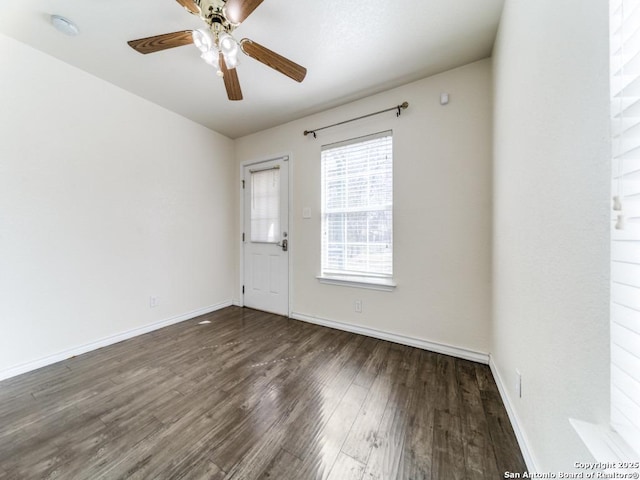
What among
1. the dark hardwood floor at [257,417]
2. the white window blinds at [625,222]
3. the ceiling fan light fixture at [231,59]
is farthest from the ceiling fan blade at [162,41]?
the dark hardwood floor at [257,417]

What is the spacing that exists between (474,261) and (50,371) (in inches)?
147

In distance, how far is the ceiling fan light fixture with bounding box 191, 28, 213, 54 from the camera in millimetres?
1365

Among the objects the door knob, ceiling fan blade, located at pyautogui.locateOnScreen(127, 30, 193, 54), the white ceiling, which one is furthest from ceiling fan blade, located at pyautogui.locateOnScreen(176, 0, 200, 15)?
the door knob

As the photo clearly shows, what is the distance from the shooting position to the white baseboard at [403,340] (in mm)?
2047

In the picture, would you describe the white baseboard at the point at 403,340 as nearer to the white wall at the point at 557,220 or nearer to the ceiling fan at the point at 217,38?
the white wall at the point at 557,220

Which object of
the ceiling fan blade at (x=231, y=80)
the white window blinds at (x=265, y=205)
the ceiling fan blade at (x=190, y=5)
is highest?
the ceiling fan blade at (x=190, y=5)

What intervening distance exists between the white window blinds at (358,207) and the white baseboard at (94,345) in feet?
6.47

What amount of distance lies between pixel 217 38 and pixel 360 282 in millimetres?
2369

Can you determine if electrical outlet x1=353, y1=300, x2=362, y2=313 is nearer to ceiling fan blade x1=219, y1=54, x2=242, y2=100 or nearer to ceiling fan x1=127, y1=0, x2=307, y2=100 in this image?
ceiling fan x1=127, y1=0, x2=307, y2=100

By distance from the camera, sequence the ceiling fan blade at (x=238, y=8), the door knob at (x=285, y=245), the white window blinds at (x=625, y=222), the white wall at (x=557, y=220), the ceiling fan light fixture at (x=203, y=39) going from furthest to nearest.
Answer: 1. the door knob at (x=285, y=245)
2. the ceiling fan light fixture at (x=203, y=39)
3. the ceiling fan blade at (x=238, y=8)
4. the white wall at (x=557, y=220)
5. the white window blinds at (x=625, y=222)

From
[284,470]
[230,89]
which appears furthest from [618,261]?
[230,89]

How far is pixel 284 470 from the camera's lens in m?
1.10

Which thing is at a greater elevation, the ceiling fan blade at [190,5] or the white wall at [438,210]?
the ceiling fan blade at [190,5]

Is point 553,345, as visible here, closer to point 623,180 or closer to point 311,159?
point 623,180
